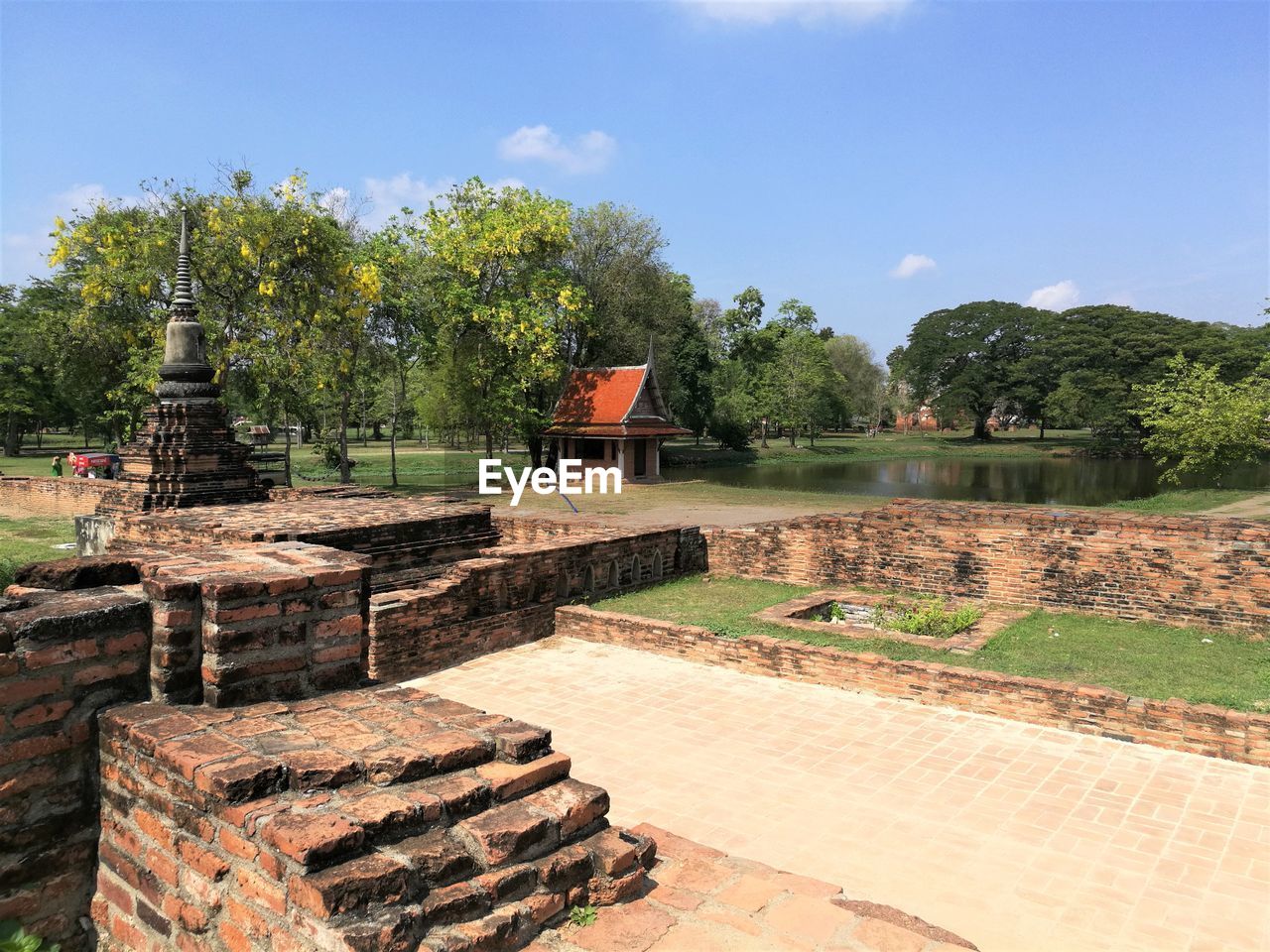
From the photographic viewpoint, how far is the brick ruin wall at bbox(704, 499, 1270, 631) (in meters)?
8.98

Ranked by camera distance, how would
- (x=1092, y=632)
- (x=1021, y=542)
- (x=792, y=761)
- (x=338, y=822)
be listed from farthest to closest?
(x=1021, y=542)
(x=1092, y=632)
(x=792, y=761)
(x=338, y=822)

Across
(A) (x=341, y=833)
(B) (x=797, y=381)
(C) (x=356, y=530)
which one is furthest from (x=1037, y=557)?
(B) (x=797, y=381)

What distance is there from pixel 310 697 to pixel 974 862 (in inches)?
141

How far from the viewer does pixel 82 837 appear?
2703 mm

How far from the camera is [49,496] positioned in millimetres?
17094

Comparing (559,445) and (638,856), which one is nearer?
(638,856)

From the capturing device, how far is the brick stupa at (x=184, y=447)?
1166 cm

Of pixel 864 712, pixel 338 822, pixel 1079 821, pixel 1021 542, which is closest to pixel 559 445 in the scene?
pixel 1021 542

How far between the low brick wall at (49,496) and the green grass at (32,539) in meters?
0.60

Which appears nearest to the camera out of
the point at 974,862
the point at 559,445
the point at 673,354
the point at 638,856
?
the point at 638,856

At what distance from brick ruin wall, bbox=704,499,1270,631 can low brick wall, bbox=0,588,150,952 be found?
9795 mm

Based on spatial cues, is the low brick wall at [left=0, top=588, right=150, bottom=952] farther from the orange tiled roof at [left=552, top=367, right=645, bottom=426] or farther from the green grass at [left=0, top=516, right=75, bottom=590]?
the orange tiled roof at [left=552, top=367, right=645, bottom=426]

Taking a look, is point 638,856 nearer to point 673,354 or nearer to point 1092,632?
point 1092,632

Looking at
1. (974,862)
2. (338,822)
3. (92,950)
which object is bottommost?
(974,862)
